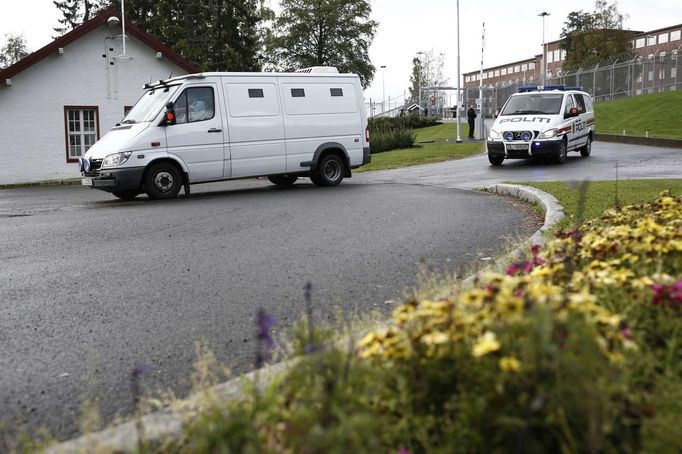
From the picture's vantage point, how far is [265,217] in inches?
433

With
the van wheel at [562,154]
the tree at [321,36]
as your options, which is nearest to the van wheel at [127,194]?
the van wheel at [562,154]

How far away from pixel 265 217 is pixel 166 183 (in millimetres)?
4719

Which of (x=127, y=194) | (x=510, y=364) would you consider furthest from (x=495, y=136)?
(x=510, y=364)

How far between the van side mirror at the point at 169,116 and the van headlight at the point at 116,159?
956 mm

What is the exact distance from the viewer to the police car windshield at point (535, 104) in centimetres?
2094

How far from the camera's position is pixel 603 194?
10.7 m

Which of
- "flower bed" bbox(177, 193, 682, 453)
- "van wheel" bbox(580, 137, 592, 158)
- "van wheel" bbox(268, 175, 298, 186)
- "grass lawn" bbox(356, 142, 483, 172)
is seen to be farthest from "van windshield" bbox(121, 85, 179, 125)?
"van wheel" bbox(580, 137, 592, 158)

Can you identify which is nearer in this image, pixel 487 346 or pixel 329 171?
pixel 487 346

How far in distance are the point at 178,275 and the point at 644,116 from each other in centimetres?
3349

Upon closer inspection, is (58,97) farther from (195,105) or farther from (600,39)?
(600,39)

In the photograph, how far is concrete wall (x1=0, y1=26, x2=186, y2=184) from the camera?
90.1 ft

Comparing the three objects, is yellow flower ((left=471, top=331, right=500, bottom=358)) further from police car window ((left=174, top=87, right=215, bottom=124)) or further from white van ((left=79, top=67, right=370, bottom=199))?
police car window ((left=174, top=87, right=215, bottom=124))

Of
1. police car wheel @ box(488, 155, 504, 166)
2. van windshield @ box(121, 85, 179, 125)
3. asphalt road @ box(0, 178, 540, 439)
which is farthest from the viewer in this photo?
police car wheel @ box(488, 155, 504, 166)

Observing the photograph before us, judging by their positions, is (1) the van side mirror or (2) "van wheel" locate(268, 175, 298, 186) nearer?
(1) the van side mirror
